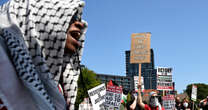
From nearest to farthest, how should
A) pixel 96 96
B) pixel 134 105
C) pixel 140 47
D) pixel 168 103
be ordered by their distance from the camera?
1. pixel 96 96
2. pixel 134 105
3. pixel 140 47
4. pixel 168 103

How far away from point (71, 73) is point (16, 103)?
93cm

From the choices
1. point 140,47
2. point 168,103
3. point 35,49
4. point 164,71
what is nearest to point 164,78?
point 164,71

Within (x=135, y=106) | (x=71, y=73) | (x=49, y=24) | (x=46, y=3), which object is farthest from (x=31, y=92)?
(x=135, y=106)

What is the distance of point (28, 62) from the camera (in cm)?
141

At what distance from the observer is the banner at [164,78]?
44.3 ft

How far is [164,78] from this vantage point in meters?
13.8

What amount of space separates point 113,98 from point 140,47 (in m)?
3.26

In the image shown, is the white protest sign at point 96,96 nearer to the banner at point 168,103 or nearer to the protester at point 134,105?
the protester at point 134,105

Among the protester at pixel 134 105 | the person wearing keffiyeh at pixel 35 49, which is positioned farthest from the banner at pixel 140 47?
the person wearing keffiyeh at pixel 35 49

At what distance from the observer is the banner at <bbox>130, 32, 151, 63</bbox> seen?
11.1 meters

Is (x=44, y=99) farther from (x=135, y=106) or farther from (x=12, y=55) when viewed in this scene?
(x=135, y=106)

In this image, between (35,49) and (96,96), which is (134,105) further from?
(35,49)

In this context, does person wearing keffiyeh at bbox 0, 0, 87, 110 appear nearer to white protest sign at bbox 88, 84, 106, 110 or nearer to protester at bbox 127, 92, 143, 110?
white protest sign at bbox 88, 84, 106, 110

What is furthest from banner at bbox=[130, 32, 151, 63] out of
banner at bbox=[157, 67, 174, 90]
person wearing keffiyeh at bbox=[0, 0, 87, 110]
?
person wearing keffiyeh at bbox=[0, 0, 87, 110]
